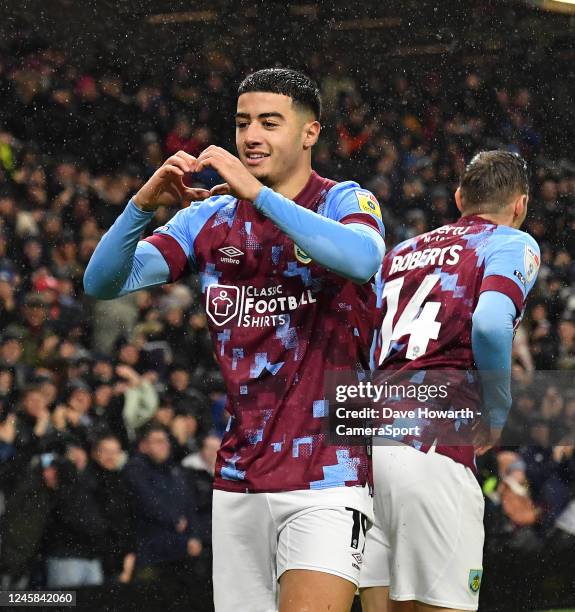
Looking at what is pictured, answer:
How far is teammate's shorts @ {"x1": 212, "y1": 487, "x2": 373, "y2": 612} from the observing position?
2.55 metres

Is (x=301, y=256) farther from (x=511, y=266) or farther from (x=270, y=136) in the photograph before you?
(x=511, y=266)

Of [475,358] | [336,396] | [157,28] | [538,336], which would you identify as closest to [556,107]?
[538,336]

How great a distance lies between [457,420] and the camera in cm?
327

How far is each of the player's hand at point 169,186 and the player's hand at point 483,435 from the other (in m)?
1.15

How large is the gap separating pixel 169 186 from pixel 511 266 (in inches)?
43.8

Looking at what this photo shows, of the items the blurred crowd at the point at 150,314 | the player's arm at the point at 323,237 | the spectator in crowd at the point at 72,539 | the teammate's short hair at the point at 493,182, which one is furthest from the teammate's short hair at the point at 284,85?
the spectator in crowd at the point at 72,539

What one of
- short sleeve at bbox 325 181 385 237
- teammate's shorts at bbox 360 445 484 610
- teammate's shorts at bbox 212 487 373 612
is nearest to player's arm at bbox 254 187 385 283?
short sleeve at bbox 325 181 385 237

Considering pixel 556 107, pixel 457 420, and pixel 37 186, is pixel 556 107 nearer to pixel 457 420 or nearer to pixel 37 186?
pixel 37 186

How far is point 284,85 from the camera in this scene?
2.81 meters

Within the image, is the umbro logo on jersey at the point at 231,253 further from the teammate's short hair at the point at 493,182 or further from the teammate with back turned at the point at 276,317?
the teammate's short hair at the point at 493,182

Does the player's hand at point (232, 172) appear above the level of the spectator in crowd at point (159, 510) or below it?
above

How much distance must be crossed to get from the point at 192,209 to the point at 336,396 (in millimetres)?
658

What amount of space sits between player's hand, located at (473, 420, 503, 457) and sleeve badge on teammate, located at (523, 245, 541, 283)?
1.47 feet

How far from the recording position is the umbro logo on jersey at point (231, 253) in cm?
280
